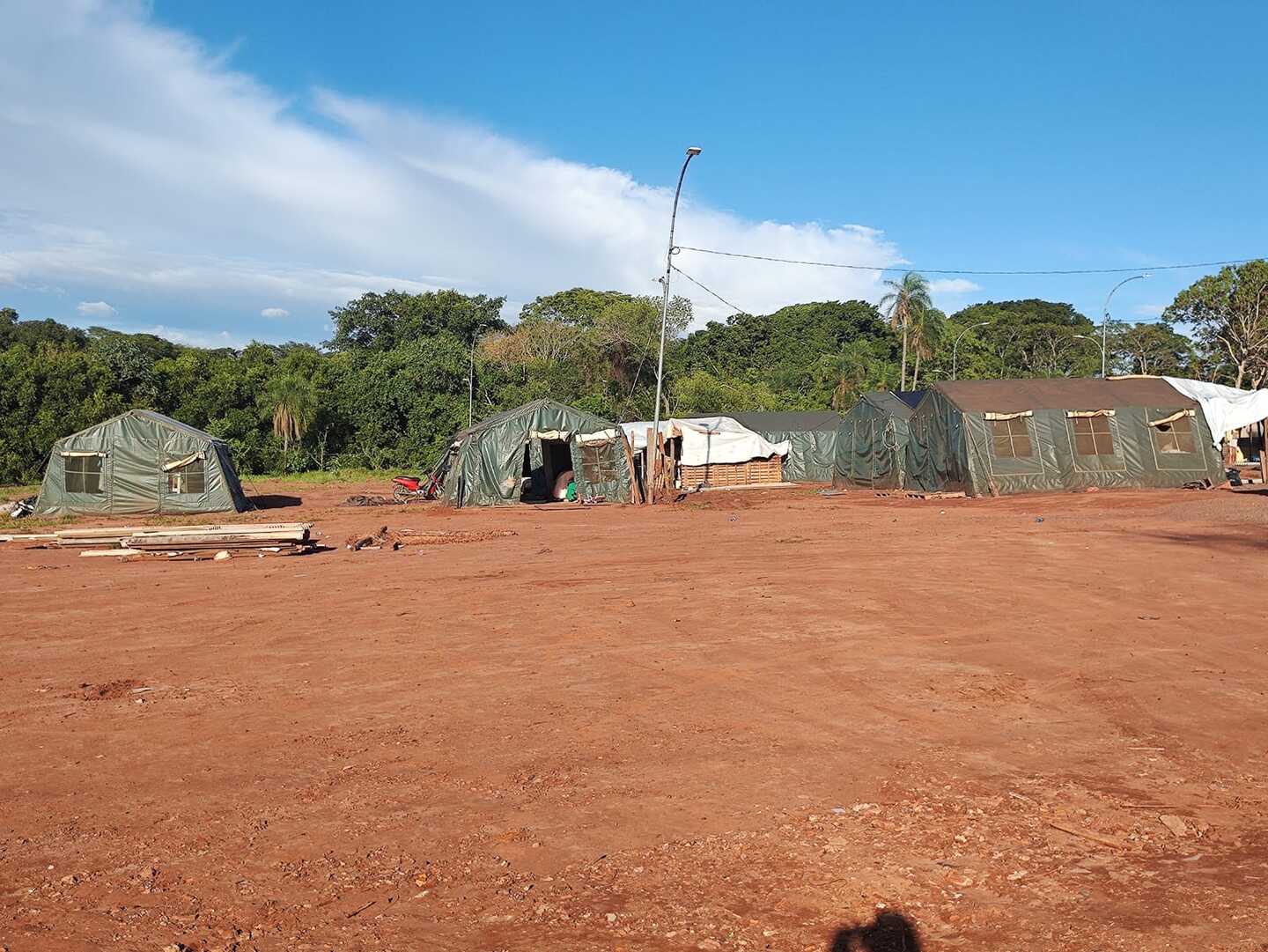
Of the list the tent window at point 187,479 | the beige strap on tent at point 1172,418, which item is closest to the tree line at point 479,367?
the tent window at point 187,479

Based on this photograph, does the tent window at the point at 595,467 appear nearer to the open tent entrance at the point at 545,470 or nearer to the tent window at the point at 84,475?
the open tent entrance at the point at 545,470

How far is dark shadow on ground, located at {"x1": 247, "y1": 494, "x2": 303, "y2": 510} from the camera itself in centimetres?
2807

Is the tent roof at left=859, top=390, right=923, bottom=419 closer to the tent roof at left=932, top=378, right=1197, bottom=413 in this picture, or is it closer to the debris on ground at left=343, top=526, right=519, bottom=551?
the tent roof at left=932, top=378, right=1197, bottom=413

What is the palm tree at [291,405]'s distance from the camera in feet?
144

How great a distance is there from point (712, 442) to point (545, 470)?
22.8ft

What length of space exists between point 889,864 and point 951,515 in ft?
58.4

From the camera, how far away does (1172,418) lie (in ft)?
89.7

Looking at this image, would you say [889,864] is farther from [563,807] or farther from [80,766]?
[80,766]

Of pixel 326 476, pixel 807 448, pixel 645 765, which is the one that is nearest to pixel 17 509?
pixel 326 476

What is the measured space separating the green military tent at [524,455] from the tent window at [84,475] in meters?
9.31

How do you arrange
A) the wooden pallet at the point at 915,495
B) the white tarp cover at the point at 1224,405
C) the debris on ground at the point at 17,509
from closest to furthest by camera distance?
the debris on ground at the point at 17,509
the wooden pallet at the point at 915,495
the white tarp cover at the point at 1224,405

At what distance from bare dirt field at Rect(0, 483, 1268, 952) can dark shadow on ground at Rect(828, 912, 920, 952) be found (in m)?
0.04

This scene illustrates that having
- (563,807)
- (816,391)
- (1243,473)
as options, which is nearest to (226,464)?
(563,807)

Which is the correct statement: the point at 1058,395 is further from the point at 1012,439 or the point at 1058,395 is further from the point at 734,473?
the point at 734,473
